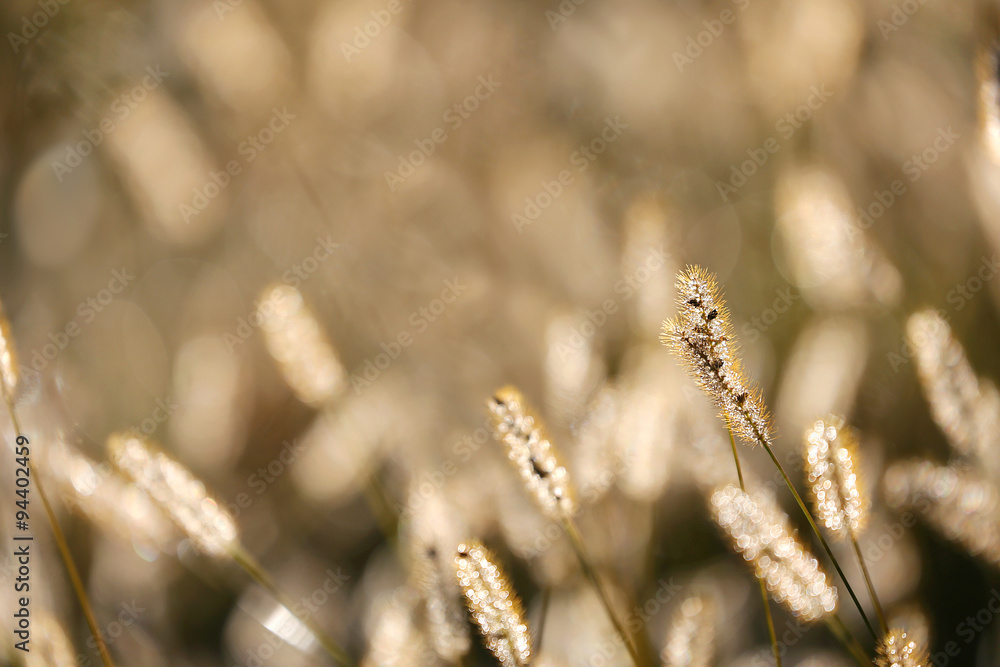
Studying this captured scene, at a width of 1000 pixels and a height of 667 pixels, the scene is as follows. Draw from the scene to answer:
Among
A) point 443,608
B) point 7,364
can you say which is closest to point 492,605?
point 443,608

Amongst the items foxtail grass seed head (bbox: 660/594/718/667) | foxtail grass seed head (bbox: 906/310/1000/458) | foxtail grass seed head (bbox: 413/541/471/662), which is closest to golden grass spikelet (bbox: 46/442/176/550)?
foxtail grass seed head (bbox: 413/541/471/662)

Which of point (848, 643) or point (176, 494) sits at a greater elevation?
point (176, 494)

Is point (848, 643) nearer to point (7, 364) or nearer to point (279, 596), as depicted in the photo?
point (279, 596)

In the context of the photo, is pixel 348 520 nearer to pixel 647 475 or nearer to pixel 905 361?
pixel 647 475

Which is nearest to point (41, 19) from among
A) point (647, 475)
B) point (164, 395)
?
point (164, 395)

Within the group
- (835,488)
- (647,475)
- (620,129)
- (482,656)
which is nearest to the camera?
(835,488)

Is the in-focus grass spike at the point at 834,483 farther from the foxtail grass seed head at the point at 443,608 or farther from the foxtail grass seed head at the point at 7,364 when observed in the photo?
the foxtail grass seed head at the point at 7,364

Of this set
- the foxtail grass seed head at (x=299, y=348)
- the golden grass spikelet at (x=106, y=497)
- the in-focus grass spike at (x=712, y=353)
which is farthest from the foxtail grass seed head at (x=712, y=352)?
the golden grass spikelet at (x=106, y=497)
